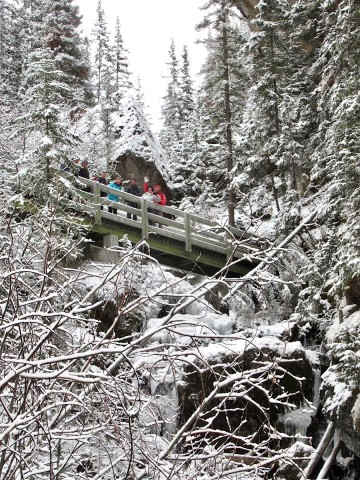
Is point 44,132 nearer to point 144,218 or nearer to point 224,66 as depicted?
point 144,218

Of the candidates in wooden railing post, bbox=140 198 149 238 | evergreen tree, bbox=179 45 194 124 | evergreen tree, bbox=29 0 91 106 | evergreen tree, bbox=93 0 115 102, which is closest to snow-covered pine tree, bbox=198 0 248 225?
wooden railing post, bbox=140 198 149 238

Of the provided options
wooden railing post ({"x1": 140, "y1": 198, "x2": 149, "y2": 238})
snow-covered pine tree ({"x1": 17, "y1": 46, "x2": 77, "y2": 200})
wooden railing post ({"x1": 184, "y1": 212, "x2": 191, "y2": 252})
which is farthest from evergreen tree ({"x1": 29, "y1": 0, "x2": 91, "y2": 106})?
snow-covered pine tree ({"x1": 17, "y1": 46, "x2": 77, "y2": 200})

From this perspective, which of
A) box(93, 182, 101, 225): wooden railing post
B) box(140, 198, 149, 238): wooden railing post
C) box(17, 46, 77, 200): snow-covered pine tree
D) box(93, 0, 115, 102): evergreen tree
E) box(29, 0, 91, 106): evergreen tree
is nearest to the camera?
box(17, 46, 77, 200): snow-covered pine tree

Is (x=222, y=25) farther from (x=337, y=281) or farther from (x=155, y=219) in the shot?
(x=337, y=281)

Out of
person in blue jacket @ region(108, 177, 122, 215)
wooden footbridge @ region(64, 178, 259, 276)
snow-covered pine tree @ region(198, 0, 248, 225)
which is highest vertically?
snow-covered pine tree @ region(198, 0, 248, 225)

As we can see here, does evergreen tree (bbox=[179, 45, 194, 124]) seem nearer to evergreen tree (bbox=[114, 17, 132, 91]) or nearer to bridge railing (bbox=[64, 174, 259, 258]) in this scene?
evergreen tree (bbox=[114, 17, 132, 91])

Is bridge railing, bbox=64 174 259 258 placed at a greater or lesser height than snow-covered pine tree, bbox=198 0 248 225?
lesser

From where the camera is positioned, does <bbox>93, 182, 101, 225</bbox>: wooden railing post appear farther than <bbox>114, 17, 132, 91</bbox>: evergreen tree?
No

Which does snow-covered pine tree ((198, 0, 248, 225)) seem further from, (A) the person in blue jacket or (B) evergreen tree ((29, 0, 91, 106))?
(B) evergreen tree ((29, 0, 91, 106))

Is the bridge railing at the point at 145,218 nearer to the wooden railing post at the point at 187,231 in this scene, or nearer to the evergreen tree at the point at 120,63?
the wooden railing post at the point at 187,231

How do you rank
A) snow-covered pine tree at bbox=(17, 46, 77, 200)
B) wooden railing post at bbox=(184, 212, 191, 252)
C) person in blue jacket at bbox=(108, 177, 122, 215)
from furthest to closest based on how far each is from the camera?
person in blue jacket at bbox=(108, 177, 122, 215)
wooden railing post at bbox=(184, 212, 191, 252)
snow-covered pine tree at bbox=(17, 46, 77, 200)

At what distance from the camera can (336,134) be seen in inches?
484

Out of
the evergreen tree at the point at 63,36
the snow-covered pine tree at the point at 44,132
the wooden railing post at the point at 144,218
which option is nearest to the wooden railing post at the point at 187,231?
the wooden railing post at the point at 144,218

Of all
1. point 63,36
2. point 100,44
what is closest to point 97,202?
point 63,36
